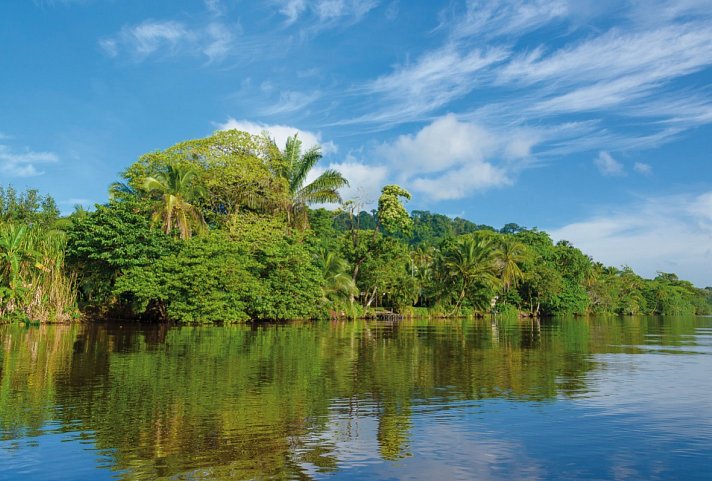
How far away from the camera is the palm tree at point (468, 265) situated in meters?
56.1

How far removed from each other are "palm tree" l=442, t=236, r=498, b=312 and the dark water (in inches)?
1591

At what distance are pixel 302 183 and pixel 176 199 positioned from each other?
10000 mm

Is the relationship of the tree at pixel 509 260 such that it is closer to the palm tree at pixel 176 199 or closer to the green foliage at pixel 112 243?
the palm tree at pixel 176 199

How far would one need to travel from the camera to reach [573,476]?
574 centimetres

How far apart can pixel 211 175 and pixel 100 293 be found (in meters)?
10.1

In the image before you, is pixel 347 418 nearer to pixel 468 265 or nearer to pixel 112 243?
pixel 112 243

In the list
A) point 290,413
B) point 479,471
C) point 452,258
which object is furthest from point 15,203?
point 479,471

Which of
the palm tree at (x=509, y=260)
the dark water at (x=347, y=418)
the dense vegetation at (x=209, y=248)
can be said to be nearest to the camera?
the dark water at (x=347, y=418)

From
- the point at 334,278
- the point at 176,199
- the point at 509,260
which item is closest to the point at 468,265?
the point at 509,260

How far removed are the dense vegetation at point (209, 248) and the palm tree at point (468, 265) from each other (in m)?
0.58

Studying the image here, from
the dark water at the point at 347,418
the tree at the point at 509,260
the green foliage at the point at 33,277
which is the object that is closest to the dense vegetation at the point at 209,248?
the green foliage at the point at 33,277

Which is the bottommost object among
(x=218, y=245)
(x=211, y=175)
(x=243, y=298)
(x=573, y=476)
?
(x=573, y=476)

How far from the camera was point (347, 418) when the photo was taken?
8.17 meters

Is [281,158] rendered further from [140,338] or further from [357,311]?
[140,338]
